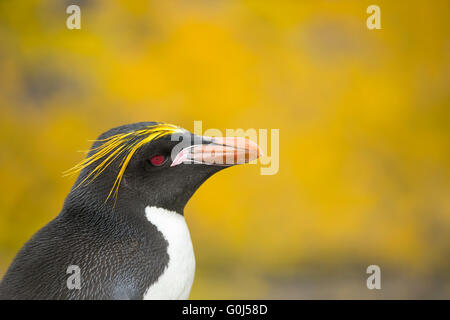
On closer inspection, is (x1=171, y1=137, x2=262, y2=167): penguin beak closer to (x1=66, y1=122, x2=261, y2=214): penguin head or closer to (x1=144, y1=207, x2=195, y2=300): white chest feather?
(x1=66, y1=122, x2=261, y2=214): penguin head

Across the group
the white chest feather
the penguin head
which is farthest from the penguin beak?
the white chest feather

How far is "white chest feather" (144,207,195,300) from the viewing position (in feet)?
3.33

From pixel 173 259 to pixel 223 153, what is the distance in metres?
0.21

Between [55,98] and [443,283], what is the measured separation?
7.88 feet

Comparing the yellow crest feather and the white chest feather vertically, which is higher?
the yellow crest feather

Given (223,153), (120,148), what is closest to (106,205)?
(120,148)

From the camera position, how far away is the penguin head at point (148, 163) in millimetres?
1042

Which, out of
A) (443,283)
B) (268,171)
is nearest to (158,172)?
(268,171)

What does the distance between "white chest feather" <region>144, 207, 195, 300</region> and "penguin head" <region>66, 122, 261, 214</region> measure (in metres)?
0.02

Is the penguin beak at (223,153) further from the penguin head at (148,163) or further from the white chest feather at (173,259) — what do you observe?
the white chest feather at (173,259)

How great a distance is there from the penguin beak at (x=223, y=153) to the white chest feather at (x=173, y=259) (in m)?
0.10

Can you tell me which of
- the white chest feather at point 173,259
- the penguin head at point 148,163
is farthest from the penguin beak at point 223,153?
the white chest feather at point 173,259

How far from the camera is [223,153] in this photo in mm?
1063

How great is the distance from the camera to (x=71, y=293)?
36.6 inches
